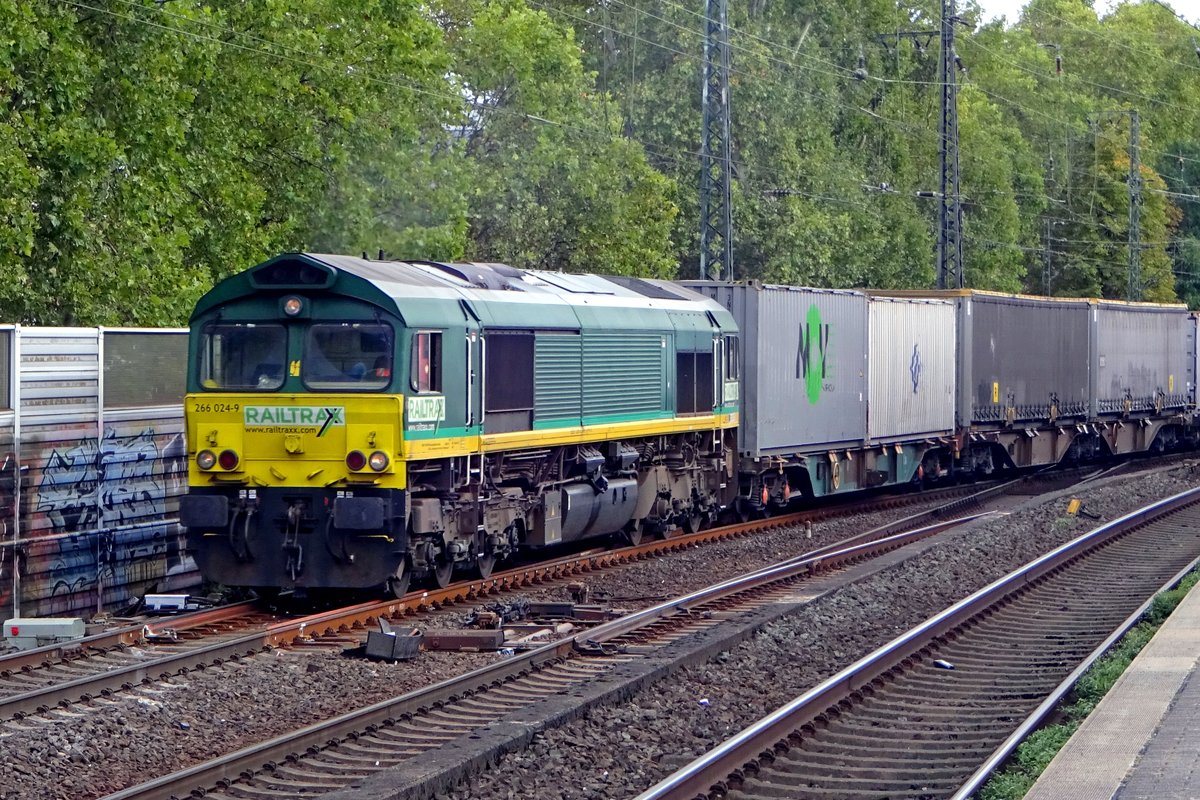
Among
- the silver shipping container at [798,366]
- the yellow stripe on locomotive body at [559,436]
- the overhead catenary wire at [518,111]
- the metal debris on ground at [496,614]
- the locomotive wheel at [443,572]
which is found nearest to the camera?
the metal debris on ground at [496,614]

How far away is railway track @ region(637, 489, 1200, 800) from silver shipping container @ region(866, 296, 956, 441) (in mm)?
8472

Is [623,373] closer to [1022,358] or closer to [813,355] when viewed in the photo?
[813,355]

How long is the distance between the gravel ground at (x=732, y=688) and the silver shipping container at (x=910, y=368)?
619 centimetres

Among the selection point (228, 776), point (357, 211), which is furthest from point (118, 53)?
point (228, 776)

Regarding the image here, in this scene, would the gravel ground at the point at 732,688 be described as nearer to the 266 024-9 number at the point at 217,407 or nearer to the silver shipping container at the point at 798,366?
the silver shipping container at the point at 798,366

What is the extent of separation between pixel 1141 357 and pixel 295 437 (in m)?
27.1

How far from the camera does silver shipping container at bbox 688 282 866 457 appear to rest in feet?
72.6

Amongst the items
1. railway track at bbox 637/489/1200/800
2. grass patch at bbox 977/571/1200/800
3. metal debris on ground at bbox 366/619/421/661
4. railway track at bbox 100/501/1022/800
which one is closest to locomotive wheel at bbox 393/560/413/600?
railway track at bbox 100/501/1022/800

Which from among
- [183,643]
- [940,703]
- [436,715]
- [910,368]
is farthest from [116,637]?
[910,368]

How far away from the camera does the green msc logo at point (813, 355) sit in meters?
23.3

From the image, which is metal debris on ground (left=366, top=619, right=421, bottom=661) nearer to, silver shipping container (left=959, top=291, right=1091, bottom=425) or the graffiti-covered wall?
the graffiti-covered wall

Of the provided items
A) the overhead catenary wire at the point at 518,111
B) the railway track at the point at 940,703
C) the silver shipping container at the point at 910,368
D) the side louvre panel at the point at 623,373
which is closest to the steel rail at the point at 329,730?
the railway track at the point at 940,703

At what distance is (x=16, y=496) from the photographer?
44.0 ft

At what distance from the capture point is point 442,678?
11.3 meters
